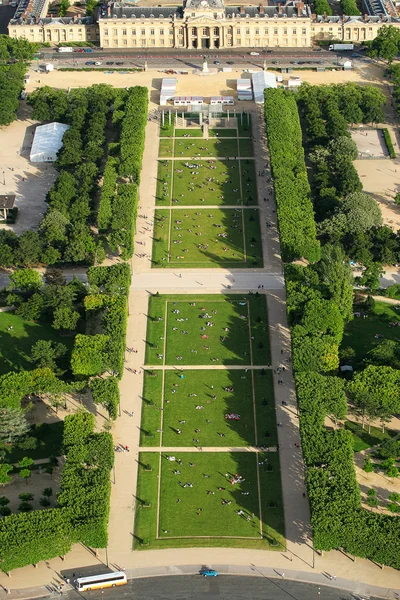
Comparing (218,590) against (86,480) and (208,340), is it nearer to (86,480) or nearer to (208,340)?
(86,480)

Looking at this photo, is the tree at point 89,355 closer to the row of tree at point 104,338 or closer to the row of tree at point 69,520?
the row of tree at point 104,338

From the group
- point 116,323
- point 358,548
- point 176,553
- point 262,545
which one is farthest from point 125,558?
point 116,323

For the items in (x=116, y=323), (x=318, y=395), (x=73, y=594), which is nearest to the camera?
(x=73, y=594)

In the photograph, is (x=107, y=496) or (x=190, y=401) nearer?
(x=107, y=496)

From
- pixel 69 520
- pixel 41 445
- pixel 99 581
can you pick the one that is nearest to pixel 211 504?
pixel 69 520

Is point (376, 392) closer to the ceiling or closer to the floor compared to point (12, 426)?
closer to the ceiling

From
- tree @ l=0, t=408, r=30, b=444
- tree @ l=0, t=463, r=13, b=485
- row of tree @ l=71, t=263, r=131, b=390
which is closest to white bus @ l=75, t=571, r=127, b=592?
tree @ l=0, t=463, r=13, b=485

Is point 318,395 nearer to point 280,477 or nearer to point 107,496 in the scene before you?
point 280,477

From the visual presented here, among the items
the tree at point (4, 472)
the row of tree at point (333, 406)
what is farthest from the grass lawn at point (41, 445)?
the row of tree at point (333, 406)
